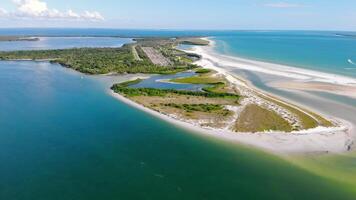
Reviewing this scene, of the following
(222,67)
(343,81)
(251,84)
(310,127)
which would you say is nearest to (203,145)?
(310,127)

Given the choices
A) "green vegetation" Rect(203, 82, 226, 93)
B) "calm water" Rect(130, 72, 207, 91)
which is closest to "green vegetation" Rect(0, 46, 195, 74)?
"calm water" Rect(130, 72, 207, 91)

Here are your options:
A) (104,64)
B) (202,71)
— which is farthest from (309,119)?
(104,64)

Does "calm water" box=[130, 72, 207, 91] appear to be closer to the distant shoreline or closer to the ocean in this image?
the ocean

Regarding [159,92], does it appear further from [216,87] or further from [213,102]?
[216,87]

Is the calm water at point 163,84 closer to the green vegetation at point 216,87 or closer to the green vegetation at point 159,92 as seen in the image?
the green vegetation at point 216,87

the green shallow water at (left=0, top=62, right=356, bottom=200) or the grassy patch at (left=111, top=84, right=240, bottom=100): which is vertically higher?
the grassy patch at (left=111, top=84, right=240, bottom=100)

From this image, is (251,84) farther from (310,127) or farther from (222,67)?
(310,127)
